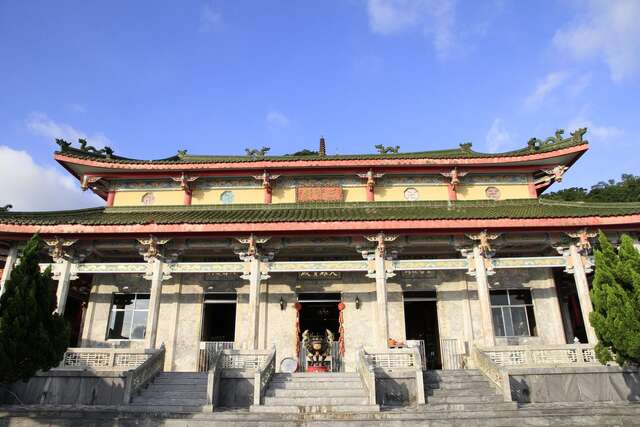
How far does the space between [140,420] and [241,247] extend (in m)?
6.01

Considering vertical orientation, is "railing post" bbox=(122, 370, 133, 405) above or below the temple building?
below

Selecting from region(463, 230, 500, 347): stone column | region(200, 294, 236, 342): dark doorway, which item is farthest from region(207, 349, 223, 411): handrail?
region(463, 230, 500, 347): stone column

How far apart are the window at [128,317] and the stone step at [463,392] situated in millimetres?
10385

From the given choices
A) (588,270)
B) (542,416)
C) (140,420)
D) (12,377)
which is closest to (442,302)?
(588,270)

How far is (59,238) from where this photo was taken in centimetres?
1395

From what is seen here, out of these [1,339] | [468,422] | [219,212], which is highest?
[219,212]

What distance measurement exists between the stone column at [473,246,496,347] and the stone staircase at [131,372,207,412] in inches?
311

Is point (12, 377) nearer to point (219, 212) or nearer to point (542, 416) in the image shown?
point (219, 212)

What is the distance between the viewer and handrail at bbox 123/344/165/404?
1055 centimetres

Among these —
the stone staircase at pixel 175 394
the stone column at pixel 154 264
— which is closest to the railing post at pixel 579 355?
the stone staircase at pixel 175 394

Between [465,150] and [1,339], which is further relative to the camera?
[465,150]

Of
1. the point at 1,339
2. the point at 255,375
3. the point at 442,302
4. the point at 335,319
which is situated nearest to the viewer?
the point at 1,339

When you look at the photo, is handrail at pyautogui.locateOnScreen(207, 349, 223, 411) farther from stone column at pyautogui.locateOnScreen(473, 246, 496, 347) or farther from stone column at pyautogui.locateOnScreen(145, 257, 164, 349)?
stone column at pyautogui.locateOnScreen(473, 246, 496, 347)

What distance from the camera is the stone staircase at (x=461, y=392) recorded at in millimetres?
9641
